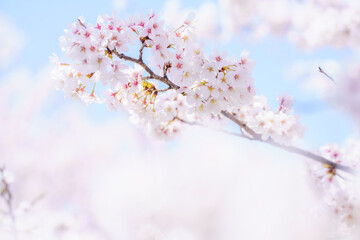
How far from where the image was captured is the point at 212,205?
14734 mm

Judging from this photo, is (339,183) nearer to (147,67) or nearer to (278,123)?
(278,123)

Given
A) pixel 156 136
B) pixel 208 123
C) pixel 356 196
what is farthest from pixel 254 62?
pixel 356 196

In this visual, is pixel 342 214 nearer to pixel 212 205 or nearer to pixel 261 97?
pixel 261 97

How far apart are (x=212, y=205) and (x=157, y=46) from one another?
44.5 feet

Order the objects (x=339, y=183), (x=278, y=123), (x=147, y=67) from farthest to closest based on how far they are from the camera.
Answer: (x=339, y=183) → (x=278, y=123) → (x=147, y=67)

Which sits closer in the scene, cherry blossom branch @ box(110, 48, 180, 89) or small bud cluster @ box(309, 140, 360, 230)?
cherry blossom branch @ box(110, 48, 180, 89)

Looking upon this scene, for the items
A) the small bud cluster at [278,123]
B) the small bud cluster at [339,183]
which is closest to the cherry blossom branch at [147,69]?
the small bud cluster at [278,123]

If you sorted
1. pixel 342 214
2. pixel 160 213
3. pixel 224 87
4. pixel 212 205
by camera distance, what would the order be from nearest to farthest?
pixel 224 87, pixel 342 214, pixel 160 213, pixel 212 205

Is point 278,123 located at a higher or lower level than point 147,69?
higher

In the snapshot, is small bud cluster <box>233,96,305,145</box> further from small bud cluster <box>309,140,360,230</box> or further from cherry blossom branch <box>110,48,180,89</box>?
cherry blossom branch <box>110,48,180,89</box>

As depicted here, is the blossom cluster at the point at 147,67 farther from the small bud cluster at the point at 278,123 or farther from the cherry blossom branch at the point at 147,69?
the small bud cluster at the point at 278,123

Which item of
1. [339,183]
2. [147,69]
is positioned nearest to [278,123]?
[339,183]

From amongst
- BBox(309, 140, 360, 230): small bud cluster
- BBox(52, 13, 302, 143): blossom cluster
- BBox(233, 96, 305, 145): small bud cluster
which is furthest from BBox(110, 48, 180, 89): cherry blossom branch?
BBox(309, 140, 360, 230): small bud cluster

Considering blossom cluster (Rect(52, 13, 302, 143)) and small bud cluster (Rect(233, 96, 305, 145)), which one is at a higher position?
small bud cluster (Rect(233, 96, 305, 145))
